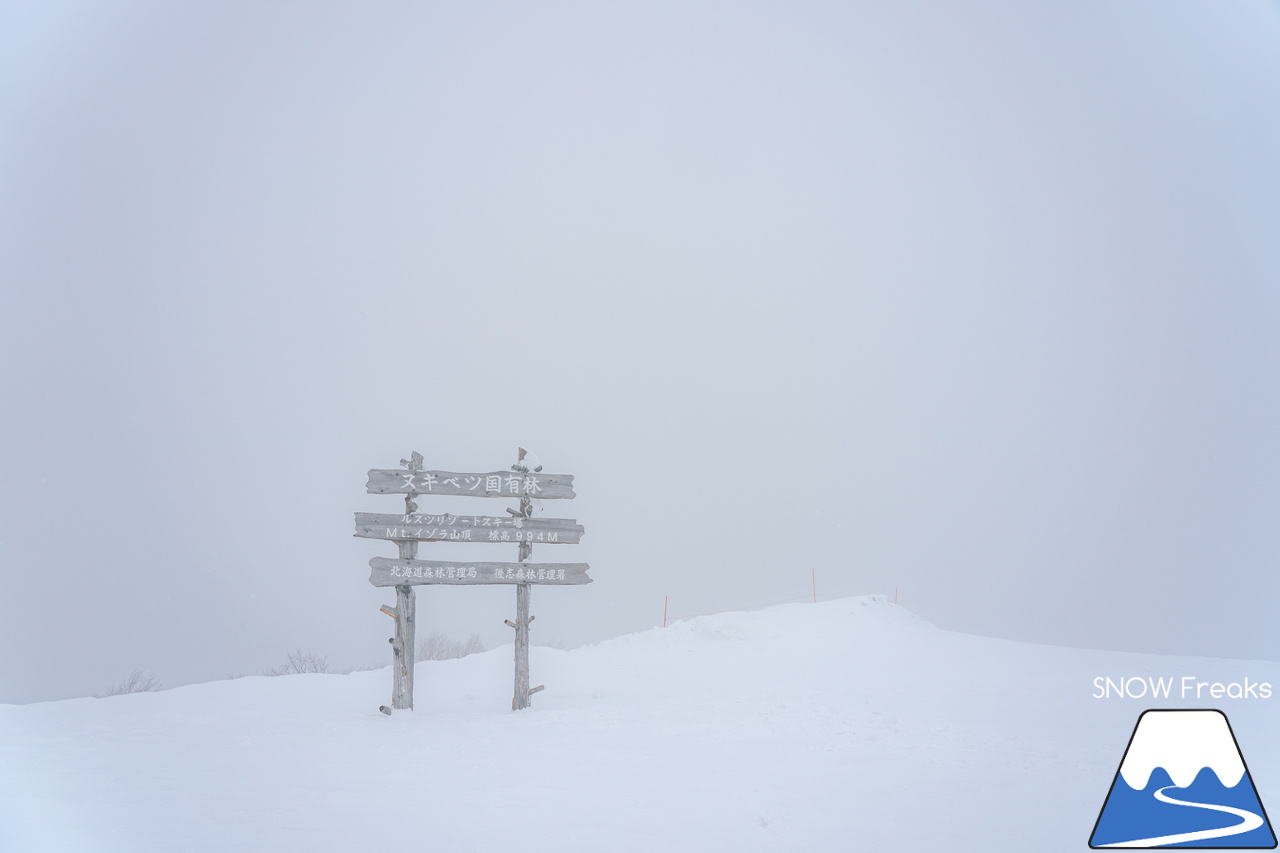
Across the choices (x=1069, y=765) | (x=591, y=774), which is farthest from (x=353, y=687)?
(x=1069, y=765)

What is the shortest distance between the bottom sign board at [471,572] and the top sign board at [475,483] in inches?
44.8

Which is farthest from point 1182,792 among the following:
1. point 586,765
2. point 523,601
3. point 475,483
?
point 475,483

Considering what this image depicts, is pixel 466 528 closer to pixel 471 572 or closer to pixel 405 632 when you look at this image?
pixel 471 572

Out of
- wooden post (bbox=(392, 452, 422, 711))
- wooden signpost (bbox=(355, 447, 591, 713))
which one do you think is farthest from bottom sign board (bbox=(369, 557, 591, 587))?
wooden post (bbox=(392, 452, 422, 711))

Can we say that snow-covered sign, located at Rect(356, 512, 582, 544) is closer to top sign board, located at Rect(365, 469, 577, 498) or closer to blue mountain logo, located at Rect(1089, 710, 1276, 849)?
top sign board, located at Rect(365, 469, 577, 498)

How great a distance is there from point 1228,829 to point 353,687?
544 inches

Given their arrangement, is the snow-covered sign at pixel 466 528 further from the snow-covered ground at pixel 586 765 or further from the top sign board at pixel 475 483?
the snow-covered ground at pixel 586 765

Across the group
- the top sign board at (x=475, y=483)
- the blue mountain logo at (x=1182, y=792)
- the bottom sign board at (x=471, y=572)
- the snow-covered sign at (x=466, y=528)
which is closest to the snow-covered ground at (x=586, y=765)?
the blue mountain logo at (x=1182, y=792)

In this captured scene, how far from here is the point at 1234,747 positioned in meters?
6.86

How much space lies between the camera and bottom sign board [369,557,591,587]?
12.1 metres

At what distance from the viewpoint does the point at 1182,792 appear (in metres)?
6.65

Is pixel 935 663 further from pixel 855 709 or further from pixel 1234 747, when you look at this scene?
pixel 1234 747

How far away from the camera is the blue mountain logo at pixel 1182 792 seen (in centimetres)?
632

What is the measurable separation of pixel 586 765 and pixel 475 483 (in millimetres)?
5552
